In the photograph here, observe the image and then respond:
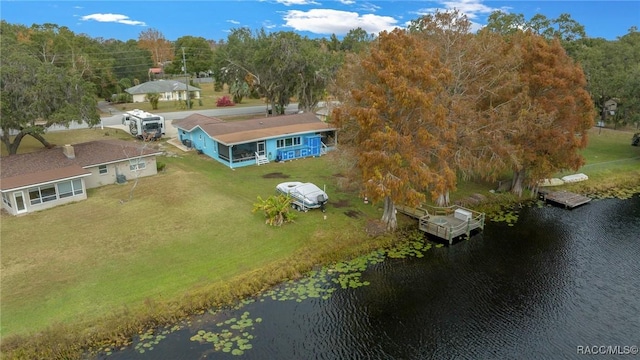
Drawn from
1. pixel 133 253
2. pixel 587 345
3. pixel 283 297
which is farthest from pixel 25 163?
pixel 587 345

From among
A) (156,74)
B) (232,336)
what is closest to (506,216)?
(232,336)

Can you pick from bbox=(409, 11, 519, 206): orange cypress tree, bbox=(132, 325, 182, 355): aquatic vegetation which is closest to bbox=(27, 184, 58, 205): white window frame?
bbox=(132, 325, 182, 355): aquatic vegetation

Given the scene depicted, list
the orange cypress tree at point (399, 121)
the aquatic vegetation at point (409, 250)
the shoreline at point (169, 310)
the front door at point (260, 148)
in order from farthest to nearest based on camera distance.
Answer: the front door at point (260, 148) < the aquatic vegetation at point (409, 250) < the orange cypress tree at point (399, 121) < the shoreline at point (169, 310)

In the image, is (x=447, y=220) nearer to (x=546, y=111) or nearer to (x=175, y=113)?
(x=546, y=111)

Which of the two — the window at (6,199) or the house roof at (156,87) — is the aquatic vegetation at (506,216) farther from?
the house roof at (156,87)

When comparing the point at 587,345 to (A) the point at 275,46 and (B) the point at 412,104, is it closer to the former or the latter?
(B) the point at 412,104

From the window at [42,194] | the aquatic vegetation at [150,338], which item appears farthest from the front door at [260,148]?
the aquatic vegetation at [150,338]

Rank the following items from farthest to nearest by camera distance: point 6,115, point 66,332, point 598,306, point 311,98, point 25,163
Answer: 1. point 311,98
2. point 6,115
3. point 25,163
4. point 598,306
5. point 66,332
